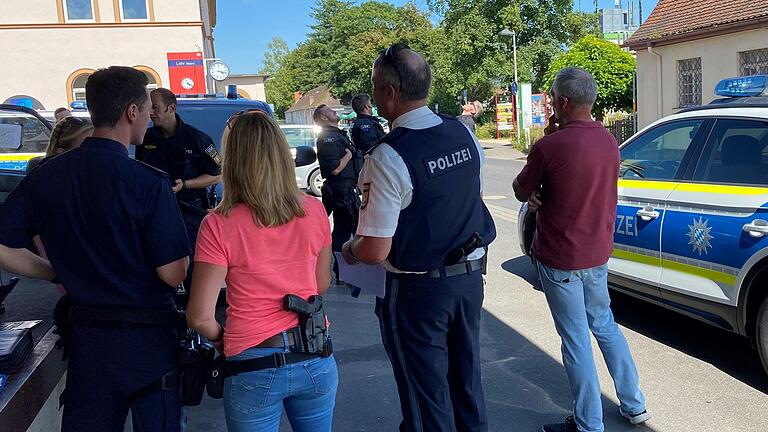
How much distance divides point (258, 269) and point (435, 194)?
31.7 inches

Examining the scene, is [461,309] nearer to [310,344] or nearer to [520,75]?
[310,344]

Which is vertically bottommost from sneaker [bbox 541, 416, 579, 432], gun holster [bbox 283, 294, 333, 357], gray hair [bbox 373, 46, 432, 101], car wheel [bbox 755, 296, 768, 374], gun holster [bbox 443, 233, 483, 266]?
sneaker [bbox 541, 416, 579, 432]

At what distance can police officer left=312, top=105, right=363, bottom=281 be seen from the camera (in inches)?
269

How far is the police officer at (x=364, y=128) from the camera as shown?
7.44 m

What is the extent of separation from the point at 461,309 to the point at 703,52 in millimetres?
20397

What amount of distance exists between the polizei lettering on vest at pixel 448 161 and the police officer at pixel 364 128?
4558mm

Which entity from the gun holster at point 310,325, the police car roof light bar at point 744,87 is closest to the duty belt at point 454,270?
the gun holster at point 310,325

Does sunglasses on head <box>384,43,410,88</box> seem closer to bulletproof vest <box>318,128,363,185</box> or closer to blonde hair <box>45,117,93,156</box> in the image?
blonde hair <box>45,117,93,156</box>

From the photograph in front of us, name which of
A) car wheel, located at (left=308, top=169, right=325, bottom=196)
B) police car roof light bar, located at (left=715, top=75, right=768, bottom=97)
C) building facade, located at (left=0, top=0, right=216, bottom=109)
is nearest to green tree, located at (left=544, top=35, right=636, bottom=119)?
car wheel, located at (left=308, top=169, right=325, bottom=196)

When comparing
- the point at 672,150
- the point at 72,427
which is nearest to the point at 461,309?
the point at 72,427

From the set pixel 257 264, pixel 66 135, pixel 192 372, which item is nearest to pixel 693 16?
pixel 66 135

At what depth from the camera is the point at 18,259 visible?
2.46 meters

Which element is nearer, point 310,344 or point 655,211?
point 310,344

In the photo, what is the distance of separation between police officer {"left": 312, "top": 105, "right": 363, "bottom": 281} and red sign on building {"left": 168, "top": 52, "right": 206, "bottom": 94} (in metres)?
16.6
